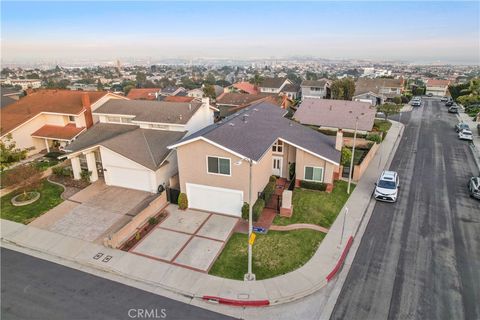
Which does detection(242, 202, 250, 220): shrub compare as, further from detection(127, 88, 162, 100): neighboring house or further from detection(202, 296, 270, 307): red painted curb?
detection(127, 88, 162, 100): neighboring house

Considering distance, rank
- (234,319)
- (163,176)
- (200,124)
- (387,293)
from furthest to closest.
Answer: (200,124)
(163,176)
(387,293)
(234,319)

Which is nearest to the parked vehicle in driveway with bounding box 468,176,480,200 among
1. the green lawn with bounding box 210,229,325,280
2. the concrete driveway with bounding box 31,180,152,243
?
the green lawn with bounding box 210,229,325,280

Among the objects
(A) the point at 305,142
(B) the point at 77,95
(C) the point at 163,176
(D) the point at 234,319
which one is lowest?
(D) the point at 234,319

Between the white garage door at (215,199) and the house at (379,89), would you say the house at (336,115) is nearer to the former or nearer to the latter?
the house at (379,89)

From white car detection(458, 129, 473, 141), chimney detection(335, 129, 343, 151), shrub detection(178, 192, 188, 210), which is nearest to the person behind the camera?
shrub detection(178, 192, 188, 210)

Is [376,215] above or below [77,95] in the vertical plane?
below

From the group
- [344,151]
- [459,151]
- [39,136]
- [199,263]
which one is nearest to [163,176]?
[199,263]

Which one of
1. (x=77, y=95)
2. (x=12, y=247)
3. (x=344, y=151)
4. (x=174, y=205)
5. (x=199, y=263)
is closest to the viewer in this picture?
(x=199, y=263)

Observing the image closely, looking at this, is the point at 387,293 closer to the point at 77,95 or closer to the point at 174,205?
the point at 174,205
